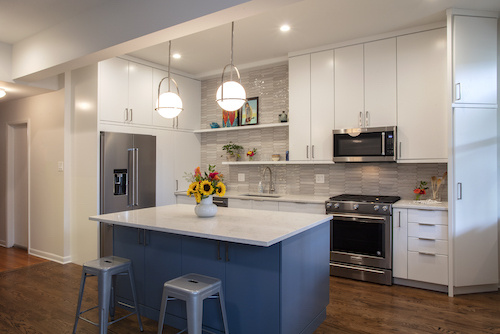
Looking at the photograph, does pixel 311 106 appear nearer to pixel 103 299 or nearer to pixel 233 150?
pixel 233 150

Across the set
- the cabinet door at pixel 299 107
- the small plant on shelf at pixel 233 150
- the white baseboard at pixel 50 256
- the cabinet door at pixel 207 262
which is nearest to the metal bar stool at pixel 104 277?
the cabinet door at pixel 207 262


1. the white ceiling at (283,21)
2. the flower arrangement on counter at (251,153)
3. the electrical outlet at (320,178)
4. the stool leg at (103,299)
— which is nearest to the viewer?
the stool leg at (103,299)

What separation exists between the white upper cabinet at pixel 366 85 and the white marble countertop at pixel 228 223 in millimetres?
1716

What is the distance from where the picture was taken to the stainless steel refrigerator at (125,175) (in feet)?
13.4

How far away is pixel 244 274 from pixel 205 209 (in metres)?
0.68

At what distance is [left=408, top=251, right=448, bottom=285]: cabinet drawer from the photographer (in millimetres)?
3330

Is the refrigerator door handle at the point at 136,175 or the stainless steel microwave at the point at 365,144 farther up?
the stainless steel microwave at the point at 365,144

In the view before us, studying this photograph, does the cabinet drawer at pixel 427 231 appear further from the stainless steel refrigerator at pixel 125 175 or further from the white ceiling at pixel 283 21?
the stainless steel refrigerator at pixel 125 175

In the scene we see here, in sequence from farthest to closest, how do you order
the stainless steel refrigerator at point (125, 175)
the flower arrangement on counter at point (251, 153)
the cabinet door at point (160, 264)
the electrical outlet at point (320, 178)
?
the flower arrangement on counter at point (251, 153)
the electrical outlet at point (320, 178)
the stainless steel refrigerator at point (125, 175)
the cabinet door at point (160, 264)

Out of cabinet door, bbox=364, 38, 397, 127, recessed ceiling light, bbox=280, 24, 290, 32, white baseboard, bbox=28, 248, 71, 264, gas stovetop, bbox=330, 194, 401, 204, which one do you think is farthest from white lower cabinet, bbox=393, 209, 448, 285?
white baseboard, bbox=28, 248, 71, 264

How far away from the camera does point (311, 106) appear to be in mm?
4258

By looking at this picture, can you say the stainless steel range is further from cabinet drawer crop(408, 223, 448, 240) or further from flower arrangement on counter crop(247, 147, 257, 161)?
flower arrangement on counter crop(247, 147, 257, 161)

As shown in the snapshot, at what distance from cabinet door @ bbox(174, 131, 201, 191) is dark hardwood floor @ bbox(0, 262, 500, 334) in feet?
6.39

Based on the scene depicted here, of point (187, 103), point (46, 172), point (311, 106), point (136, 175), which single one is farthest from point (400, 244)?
point (46, 172)
